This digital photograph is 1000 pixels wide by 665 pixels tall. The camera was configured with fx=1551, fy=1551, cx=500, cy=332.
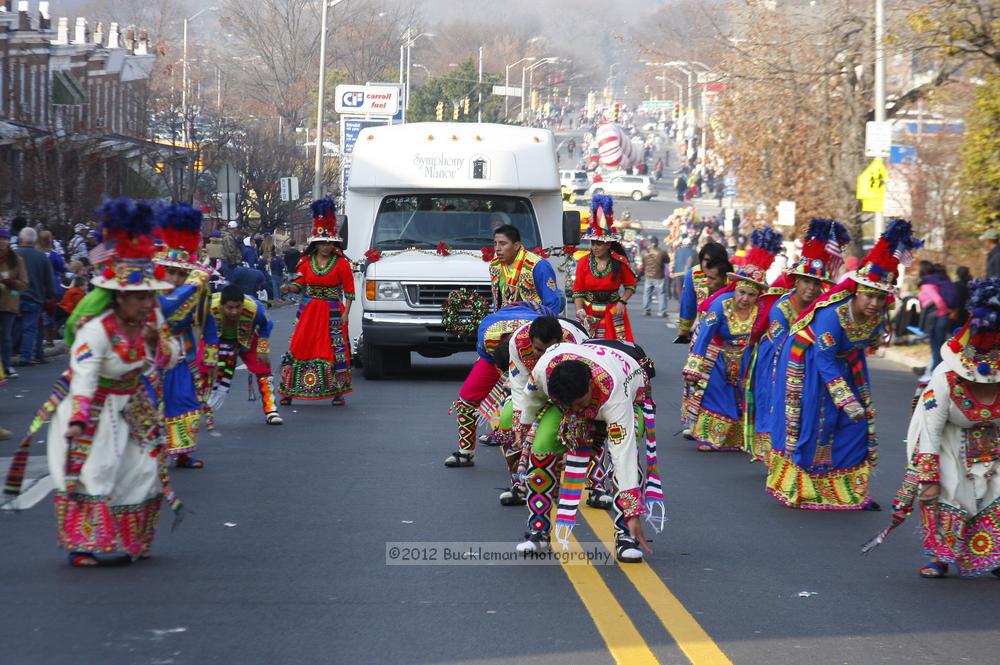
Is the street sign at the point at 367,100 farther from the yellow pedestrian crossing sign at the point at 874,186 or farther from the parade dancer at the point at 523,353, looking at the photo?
the parade dancer at the point at 523,353

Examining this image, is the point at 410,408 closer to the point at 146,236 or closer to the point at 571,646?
the point at 146,236

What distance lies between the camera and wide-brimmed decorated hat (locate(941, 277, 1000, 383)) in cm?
773

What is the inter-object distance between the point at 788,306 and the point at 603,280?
4441mm

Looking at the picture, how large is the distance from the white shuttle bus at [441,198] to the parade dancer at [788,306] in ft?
23.8

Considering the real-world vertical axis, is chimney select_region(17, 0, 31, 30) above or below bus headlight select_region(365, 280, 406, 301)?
above

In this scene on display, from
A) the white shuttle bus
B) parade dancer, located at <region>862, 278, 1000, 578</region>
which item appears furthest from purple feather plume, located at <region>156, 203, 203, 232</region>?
the white shuttle bus

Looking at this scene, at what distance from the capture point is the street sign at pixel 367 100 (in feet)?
170

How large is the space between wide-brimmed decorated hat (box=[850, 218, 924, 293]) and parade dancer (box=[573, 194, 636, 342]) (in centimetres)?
571

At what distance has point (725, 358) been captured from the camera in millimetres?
13477

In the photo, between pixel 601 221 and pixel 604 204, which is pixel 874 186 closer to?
pixel 601 221

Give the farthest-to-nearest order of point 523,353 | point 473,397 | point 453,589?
point 473,397 → point 523,353 → point 453,589

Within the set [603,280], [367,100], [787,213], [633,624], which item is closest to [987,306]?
[633,624]

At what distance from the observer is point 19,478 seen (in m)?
8.19

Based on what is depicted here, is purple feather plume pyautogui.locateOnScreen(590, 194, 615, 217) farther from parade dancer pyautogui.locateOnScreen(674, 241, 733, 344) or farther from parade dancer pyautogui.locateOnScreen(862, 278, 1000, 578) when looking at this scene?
parade dancer pyautogui.locateOnScreen(862, 278, 1000, 578)
